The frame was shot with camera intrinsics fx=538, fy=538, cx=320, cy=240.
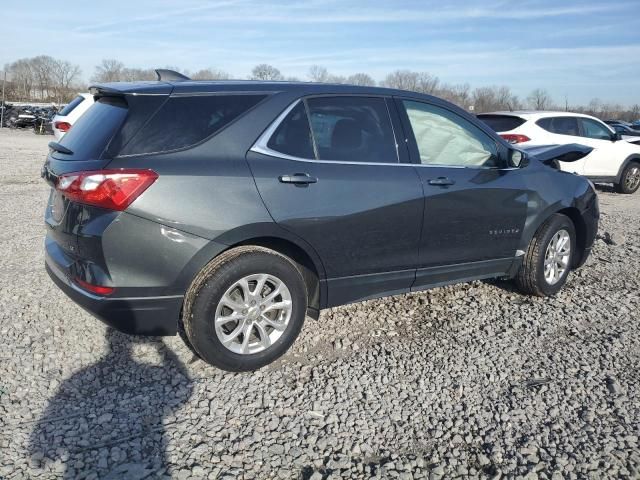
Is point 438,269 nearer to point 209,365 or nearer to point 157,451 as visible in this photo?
point 209,365

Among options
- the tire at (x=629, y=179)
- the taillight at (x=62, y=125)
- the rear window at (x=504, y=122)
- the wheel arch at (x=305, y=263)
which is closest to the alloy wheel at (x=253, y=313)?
the wheel arch at (x=305, y=263)

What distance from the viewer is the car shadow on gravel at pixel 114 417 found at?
2.49m

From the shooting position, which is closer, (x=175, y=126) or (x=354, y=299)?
(x=175, y=126)

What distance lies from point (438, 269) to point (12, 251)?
4341 millimetres

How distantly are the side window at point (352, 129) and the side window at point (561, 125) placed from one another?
7590 mm

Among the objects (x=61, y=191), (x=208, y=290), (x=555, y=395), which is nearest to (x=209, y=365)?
(x=208, y=290)

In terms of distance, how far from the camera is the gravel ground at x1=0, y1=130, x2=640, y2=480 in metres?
2.57

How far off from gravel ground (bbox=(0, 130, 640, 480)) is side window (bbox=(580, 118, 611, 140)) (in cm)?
784

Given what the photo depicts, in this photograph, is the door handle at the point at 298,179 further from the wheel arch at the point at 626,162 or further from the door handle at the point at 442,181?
the wheel arch at the point at 626,162

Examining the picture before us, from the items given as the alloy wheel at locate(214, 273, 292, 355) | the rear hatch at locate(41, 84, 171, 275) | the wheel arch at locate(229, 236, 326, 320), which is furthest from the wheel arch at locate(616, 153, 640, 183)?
the rear hatch at locate(41, 84, 171, 275)

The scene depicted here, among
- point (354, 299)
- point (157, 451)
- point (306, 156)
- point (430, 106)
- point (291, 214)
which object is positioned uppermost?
point (430, 106)

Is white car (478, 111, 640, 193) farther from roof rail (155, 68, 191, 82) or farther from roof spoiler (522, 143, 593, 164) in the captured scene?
roof rail (155, 68, 191, 82)

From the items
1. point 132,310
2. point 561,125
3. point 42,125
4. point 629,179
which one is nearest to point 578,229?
point 132,310

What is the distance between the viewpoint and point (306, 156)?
3.41m
